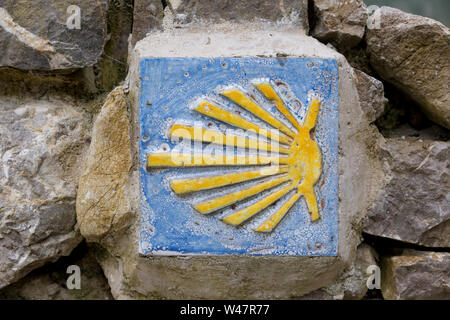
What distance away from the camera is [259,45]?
108cm

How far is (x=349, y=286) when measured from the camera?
3.72 feet

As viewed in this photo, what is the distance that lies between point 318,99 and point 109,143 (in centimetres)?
41

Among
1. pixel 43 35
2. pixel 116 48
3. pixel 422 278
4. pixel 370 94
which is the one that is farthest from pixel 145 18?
pixel 422 278

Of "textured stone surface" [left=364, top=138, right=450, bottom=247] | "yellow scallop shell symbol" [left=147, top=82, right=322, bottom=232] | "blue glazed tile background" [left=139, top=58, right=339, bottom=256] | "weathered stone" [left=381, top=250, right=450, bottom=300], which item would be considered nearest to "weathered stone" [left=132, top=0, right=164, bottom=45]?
"blue glazed tile background" [left=139, top=58, right=339, bottom=256]

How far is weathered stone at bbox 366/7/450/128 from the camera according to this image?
3.69 ft

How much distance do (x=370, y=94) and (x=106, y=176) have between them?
55 centimetres

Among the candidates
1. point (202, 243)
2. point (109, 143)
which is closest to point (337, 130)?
point (202, 243)

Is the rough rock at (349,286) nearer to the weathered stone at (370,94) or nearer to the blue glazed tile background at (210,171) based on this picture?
the blue glazed tile background at (210,171)

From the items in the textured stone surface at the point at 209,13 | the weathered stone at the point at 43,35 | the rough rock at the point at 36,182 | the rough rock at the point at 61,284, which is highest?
the textured stone surface at the point at 209,13

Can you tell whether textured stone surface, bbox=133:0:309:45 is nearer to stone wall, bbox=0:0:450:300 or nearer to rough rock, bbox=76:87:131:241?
stone wall, bbox=0:0:450:300

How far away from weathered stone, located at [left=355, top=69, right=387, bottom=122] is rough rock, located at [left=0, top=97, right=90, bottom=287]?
57 centimetres

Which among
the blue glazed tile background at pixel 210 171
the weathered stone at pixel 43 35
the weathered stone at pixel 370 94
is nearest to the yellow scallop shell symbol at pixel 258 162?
the blue glazed tile background at pixel 210 171

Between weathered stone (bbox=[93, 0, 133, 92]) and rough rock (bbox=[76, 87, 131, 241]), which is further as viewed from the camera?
weathered stone (bbox=[93, 0, 133, 92])

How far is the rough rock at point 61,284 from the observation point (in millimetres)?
1153
